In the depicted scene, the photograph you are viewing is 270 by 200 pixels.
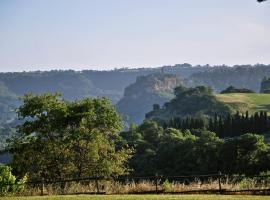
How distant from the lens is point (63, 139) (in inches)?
1657

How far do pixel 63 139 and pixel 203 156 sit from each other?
Result: 70.1 metres

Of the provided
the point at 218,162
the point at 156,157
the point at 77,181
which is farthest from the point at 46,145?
the point at 156,157

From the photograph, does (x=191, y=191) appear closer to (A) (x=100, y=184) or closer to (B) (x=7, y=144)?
(A) (x=100, y=184)

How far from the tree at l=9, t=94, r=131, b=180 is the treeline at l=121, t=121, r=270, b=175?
46168 millimetres

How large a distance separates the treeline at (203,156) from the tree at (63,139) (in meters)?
46.2

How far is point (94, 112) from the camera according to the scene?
42562mm

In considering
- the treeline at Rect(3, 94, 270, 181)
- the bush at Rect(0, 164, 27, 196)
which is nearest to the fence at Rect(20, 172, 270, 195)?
the bush at Rect(0, 164, 27, 196)

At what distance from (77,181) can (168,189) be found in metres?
7.15

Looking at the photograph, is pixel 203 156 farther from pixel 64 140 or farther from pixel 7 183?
pixel 7 183

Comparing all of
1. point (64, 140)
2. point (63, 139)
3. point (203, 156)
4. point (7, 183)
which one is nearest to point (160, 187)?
point (7, 183)

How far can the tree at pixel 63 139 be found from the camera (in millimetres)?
41156

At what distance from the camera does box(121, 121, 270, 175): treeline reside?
93.1 m

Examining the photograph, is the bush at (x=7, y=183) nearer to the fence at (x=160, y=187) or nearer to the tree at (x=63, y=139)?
the fence at (x=160, y=187)

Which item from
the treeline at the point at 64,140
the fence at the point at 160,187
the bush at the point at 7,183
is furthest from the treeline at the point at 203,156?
the bush at the point at 7,183
